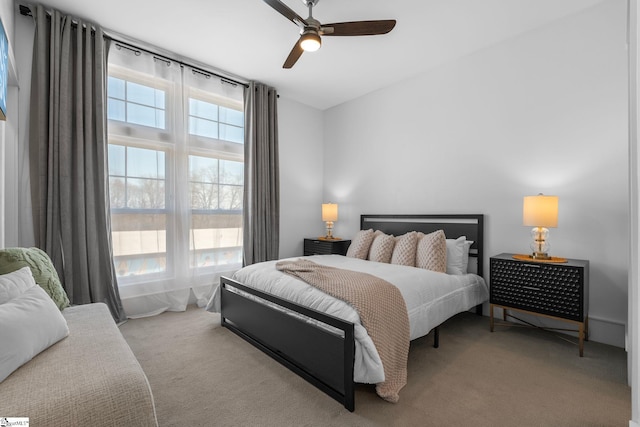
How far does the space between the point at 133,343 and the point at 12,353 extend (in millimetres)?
1678

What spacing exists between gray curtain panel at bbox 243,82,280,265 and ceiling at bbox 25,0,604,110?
400 mm

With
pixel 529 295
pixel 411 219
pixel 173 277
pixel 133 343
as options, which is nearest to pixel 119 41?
pixel 173 277

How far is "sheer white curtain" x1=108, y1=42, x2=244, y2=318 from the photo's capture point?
10.6ft

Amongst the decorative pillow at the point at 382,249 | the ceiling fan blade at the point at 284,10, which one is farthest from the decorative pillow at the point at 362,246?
the ceiling fan blade at the point at 284,10

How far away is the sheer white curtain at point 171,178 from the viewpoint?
323 centimetres

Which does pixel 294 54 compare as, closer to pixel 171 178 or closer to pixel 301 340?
pixel 171 178

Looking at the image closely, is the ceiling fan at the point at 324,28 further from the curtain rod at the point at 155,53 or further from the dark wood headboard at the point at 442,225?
the dark wood headboard at the point at 442,225

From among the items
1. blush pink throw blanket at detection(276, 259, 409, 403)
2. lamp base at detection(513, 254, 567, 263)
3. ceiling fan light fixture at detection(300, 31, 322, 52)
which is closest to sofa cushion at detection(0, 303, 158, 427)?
blush pink throw blanket at detection(276, 259, 409, 403)

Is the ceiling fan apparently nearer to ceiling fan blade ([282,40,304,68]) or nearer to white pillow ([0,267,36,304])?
ceiling fan blade ([282,40,304,68])

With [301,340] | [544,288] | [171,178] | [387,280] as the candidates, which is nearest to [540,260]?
[544,288]

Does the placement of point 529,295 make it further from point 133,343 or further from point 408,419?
point 133,343

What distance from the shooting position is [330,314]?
192 centimetres

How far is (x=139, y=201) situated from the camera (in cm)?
333

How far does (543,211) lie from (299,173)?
10.8 feet
